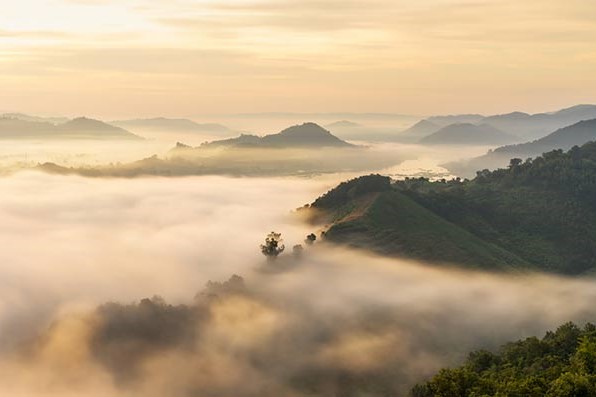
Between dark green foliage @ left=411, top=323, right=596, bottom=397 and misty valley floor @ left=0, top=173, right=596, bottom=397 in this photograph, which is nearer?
dark green foliage @ left=411, top=323, right=596, bottom=397

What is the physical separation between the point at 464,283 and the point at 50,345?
11544 centimetres

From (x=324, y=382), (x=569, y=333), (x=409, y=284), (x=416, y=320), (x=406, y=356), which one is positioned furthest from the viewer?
(x=409, y=284)

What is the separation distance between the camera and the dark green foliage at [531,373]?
73.1 m

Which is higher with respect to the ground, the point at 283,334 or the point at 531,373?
the point at 531,373

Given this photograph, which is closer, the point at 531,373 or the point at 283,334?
the point at 531,373

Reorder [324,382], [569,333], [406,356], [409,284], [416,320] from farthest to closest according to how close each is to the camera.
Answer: [409,284] → [416,320] → [406,356] → [324,382] → [569,333]

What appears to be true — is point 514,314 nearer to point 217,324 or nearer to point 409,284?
point 409,284

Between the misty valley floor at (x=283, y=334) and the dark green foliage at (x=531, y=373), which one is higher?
the dark green foliage at (x=531, y=373)

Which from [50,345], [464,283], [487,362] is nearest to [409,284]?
[464,283]

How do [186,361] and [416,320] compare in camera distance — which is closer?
[186,361]

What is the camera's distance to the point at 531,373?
9406cm

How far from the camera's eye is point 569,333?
359 feet

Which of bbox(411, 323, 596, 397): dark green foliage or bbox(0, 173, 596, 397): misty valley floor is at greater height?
bbox(411, 323, 596, 397): dark green foliage

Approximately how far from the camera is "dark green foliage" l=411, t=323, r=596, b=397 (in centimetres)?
7312
